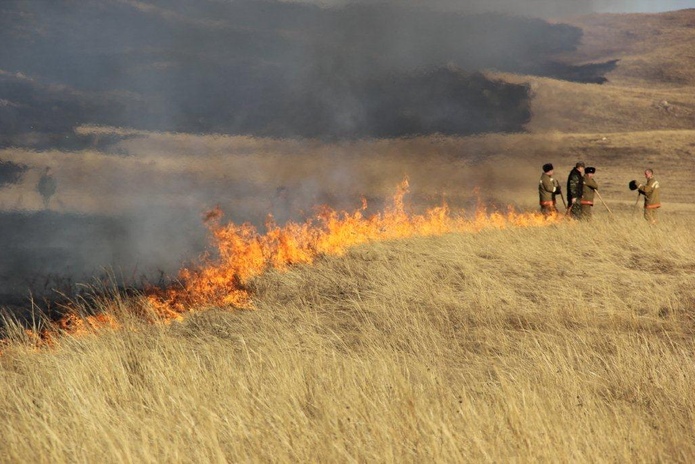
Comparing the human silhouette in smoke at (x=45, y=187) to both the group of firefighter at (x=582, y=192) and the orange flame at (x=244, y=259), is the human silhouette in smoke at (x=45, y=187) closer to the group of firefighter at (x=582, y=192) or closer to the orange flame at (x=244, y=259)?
the orange flame at (x=244, y=259)

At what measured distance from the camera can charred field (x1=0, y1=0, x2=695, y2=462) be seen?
464 centimetres

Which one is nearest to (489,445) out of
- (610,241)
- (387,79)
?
(610,241)

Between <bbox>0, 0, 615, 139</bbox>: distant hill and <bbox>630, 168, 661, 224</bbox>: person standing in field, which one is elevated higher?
<bbox>0, 0, 615, 139</bbox>: distant hill

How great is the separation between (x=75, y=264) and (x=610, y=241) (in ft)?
40.7

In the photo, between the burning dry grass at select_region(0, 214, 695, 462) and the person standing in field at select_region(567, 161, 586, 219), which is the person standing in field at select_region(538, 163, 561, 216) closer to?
the person standing in field at select_region(567, 161, 586, 219)

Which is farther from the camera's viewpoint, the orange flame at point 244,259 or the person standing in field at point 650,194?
the person standing in field at point 650,194

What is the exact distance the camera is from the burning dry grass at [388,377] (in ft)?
14.1

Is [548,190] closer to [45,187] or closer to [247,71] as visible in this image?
[45,187]

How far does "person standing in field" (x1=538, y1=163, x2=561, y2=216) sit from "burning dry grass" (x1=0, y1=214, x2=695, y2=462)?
6270 mm

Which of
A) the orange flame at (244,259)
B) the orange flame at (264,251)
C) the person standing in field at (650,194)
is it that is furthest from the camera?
the person standing in field at (650,194)

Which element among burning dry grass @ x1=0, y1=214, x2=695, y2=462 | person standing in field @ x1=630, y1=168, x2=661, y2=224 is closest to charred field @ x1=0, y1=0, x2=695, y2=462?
burning dry grass @ x1=0, y1=214, x2=695, y2=462

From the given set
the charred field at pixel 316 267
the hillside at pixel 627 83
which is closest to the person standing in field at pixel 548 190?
the charred field at pixel 316 267

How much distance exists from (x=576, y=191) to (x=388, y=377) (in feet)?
41.9

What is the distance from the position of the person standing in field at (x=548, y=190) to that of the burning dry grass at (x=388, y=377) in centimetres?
627
